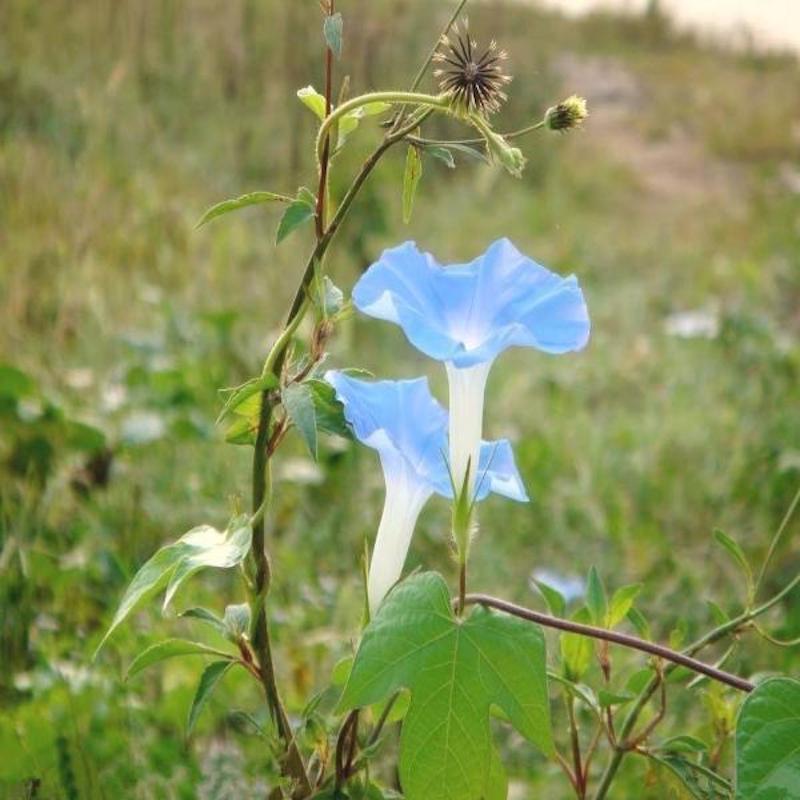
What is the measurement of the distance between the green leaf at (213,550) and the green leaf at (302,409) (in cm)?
8

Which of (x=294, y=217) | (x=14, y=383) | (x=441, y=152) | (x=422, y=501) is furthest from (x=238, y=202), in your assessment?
(x=14, y=383)

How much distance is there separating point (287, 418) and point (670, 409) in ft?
8.13

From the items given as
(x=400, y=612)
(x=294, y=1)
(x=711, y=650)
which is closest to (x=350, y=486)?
(x=711, y=650)

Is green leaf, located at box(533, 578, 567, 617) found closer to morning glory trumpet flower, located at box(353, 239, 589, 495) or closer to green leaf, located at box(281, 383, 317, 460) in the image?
morning glory trumpet flower, located at box(353, 239, 589, 495)

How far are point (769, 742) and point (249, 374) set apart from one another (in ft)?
6.57

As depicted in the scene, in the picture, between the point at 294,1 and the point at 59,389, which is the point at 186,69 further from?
the point at 59,389

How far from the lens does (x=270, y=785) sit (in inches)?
47.1

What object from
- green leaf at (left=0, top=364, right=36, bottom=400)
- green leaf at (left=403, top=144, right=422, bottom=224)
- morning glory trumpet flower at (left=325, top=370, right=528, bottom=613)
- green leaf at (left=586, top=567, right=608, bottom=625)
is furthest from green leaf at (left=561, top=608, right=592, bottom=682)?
green leaf at (left=0, top=364, right=36, bottom=400)

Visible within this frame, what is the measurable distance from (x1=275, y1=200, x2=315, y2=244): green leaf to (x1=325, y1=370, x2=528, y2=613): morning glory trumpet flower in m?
0.11

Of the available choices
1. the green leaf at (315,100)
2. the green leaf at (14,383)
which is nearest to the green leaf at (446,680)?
the green leaf at (315,100)

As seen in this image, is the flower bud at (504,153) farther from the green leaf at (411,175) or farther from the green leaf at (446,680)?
the green leaf at (446,680)

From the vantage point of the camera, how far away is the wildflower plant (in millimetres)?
820

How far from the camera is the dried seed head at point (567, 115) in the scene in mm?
846

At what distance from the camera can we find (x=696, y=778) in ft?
3.27
